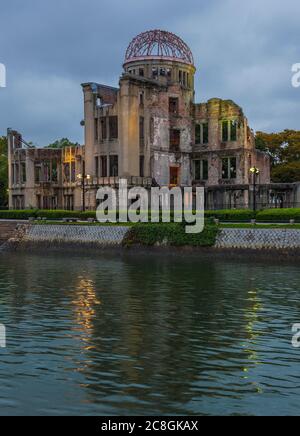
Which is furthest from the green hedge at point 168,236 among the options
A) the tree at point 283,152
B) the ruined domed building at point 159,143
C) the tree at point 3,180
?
the tree at point 3,180

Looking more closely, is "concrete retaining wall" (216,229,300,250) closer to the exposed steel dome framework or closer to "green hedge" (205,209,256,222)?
"green hedge" (205,209,256,222)

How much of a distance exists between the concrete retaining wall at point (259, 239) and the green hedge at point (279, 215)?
472 cm

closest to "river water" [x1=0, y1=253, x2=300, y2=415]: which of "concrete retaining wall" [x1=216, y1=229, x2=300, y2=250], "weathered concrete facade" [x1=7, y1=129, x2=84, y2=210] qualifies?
"concrete retaining wall" [x1=216, y1=229, x2=300, y2=250]

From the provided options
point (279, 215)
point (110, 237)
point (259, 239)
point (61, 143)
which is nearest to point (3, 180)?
point (61, 143)

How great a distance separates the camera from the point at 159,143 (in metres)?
69.1

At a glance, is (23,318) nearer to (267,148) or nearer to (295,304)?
(295,304)

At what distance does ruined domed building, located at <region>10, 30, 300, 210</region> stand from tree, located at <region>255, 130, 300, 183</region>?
10182mm

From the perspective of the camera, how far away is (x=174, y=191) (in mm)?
68312

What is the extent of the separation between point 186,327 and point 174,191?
50397 millimetres

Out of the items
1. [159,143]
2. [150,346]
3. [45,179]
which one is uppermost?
[159,143]

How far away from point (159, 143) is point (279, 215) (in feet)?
84.0

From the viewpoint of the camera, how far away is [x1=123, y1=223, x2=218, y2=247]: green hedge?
4384cm

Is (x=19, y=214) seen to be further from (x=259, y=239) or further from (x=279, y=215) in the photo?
(x=259, y=239)

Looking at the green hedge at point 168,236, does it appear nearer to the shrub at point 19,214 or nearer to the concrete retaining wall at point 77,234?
the concrete retaining wall at point 77,234
